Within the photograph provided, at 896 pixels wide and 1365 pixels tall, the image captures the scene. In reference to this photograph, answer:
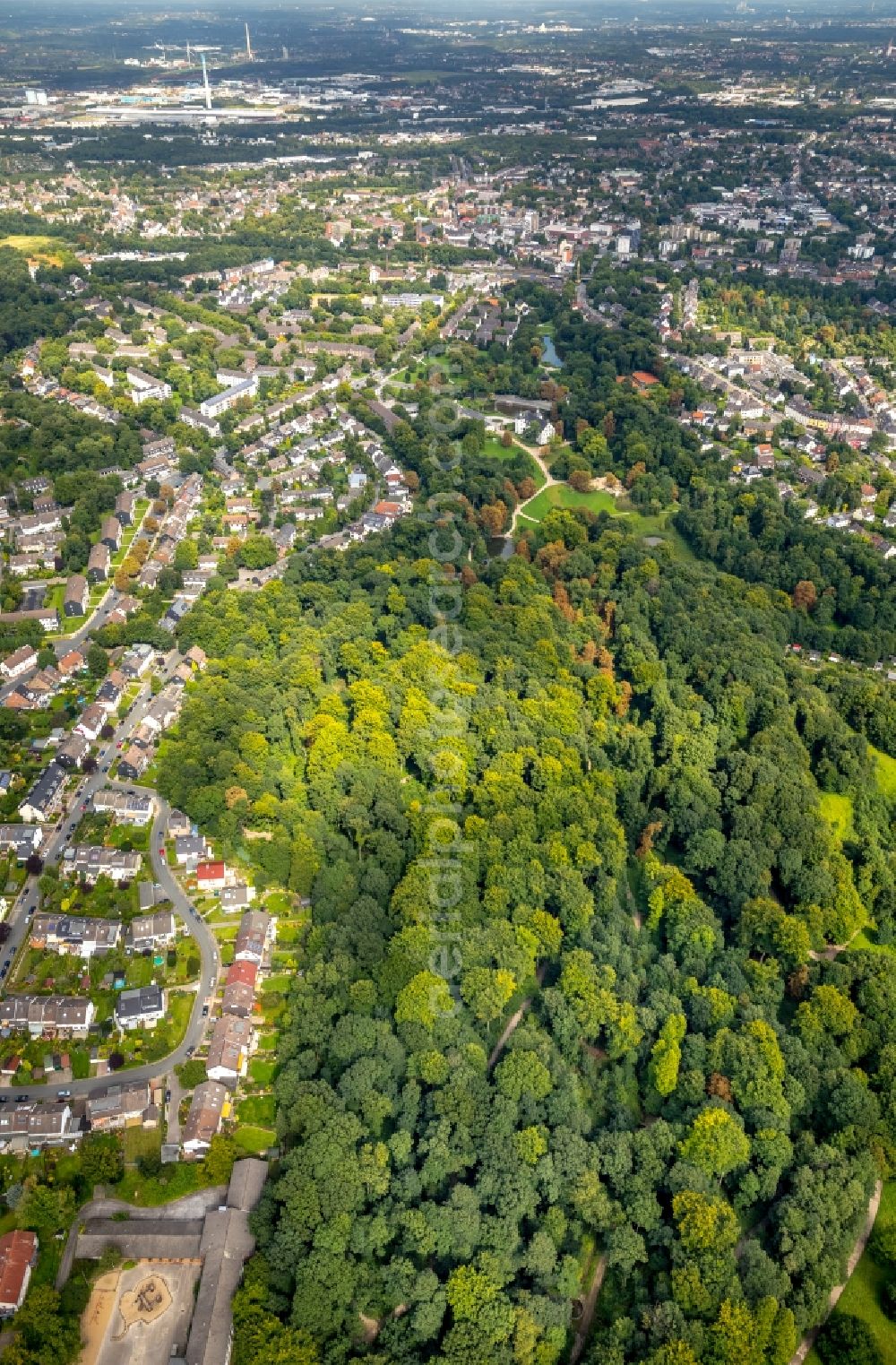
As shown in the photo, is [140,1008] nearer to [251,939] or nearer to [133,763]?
[251,939]

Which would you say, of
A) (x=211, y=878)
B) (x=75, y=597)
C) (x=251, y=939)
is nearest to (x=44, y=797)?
(x=211, y=878)

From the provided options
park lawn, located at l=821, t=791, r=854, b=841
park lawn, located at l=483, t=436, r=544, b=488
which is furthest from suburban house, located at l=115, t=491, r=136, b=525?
park lawn, located at l=821, t=791, r=854, b=841

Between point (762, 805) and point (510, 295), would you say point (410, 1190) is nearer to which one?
point (762, 805)

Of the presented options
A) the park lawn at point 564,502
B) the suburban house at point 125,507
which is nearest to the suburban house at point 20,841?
the suburban house at point 125,507

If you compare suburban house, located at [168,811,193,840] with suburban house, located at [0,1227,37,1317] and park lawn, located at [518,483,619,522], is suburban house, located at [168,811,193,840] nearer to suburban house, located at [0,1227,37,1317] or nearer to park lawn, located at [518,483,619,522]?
suburban house, located at [0,1227,37,1317]

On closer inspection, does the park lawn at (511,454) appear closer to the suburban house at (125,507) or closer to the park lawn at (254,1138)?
the suburban house at (125,507)

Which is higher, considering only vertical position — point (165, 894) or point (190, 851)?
point (190, 851)
